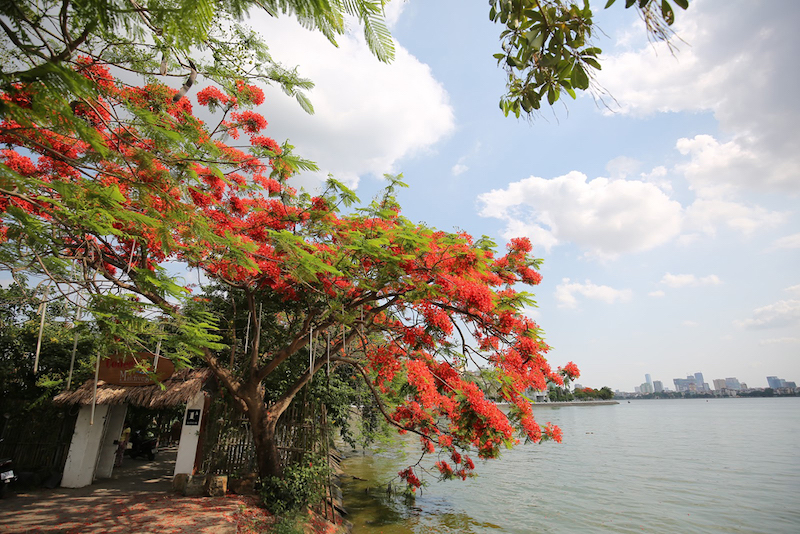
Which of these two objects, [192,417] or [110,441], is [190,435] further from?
[110,441]

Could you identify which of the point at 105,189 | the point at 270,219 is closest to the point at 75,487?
the point at 270,219

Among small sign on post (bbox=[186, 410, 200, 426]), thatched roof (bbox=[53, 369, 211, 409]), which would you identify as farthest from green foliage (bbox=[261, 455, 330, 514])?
thatched roof (bbox=[53, 369, 211, 409])

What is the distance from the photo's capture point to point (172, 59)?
4410 millimetres

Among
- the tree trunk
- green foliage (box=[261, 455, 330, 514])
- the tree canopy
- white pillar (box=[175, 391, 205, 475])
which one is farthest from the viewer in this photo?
white pillar (box=[175, 391, 205, 475])

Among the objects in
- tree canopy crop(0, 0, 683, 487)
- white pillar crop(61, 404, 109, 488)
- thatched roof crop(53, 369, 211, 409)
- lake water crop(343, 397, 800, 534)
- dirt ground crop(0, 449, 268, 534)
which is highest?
tree canopy crop(0, 0, 683, 487)

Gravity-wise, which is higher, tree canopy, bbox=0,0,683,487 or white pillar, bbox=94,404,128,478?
tree canopy, bbox=0,0,683,487

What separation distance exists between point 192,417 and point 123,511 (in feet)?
6.19

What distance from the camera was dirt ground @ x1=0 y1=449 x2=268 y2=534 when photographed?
229 inches

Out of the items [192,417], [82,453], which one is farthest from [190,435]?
[82,453]

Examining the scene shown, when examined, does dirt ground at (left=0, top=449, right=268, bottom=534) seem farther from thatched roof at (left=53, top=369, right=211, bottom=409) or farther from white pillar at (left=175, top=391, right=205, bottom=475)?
thatched roof at (left=53, top=369, right=211, bottom=409)

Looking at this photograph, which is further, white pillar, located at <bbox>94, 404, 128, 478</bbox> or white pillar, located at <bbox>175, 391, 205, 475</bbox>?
white pillar, located at <bbox>94, 404, 128, 478</bbox>

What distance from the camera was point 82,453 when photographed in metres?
8.22

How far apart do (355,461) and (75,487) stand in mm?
11988

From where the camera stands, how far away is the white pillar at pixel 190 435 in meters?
7.89
